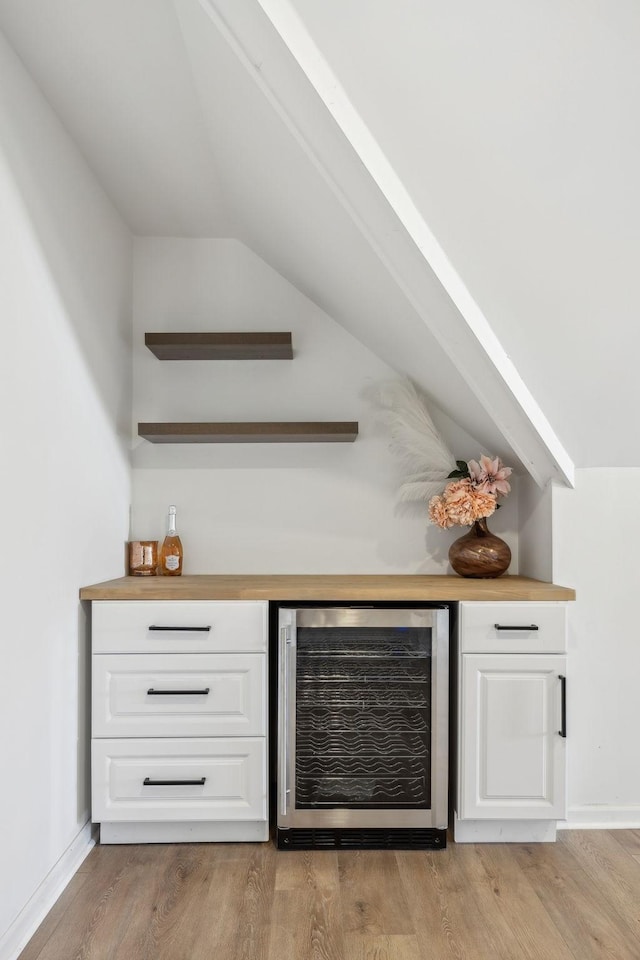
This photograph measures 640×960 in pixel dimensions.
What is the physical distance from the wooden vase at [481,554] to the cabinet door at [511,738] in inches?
17.2

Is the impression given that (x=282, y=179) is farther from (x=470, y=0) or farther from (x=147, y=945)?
(x=147, y=945)

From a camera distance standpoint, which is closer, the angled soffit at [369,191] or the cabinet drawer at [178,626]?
the angled soffit at [369,191]

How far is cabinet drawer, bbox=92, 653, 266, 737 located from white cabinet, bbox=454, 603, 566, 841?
0.67 metres

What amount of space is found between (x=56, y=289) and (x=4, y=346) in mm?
416

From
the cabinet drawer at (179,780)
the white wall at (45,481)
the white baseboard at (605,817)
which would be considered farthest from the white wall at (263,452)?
the white baseboard at (605,817)

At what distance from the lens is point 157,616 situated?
2348 millimetres

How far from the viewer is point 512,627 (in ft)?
7.72

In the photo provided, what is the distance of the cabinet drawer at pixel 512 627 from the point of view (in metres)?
2.36

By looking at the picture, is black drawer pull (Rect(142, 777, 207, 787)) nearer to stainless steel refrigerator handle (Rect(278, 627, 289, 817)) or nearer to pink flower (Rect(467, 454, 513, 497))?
stainless steel refrigerator handle (Rect(278, 627, 289, 817))

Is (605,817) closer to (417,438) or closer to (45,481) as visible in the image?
(417,438)

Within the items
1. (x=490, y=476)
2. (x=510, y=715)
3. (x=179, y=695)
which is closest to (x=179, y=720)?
(x=179, y=695)

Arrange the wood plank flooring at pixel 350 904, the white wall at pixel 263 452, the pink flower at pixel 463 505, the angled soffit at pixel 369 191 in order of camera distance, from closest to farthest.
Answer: the angled soffit at pixel 369 191 → the wood plank flooring at pixel 350 904 → the pink flower at pixel 463 505 → the white wall at pixel 263 452

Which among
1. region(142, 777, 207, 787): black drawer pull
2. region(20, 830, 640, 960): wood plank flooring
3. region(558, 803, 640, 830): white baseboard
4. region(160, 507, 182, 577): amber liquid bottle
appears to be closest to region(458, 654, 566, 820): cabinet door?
region(20, 830, 640, 960): wood plank flooring

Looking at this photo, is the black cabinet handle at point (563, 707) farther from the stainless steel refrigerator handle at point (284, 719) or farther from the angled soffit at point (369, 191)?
the stainless steel refrigerator handle at point (284, 719)
